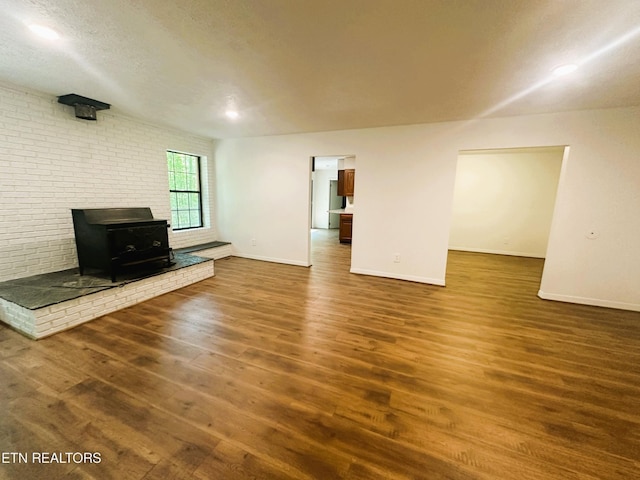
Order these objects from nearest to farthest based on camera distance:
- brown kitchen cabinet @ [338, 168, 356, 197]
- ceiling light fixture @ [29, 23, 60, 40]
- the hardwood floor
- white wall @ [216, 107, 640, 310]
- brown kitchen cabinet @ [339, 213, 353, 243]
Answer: the hardwood floor → ceiling light fixture @ [29, 23, 60, 40] → white wall @ [216, 107, 640, 310] → brown kitchen cabinet @ [338, 168, 356, 197] → brown kitchen cabinet @ [339, 213, 353, 243]

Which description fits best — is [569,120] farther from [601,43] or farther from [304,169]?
[304,169]

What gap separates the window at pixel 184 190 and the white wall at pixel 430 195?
477 millimetres

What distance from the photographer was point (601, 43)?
176 cm

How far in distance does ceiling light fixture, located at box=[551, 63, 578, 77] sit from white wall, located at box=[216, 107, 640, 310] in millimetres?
1281

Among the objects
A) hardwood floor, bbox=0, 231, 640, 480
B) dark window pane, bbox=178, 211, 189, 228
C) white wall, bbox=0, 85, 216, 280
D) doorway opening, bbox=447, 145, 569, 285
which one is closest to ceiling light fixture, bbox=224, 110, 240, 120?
white wall, bbox=0, 85, 216, 280

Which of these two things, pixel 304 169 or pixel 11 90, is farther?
pixel 304 169

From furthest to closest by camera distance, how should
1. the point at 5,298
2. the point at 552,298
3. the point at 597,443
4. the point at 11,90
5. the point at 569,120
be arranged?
the point at 552,298 → the point at 569,120 → the point at 11,90 → the point at 5,298 → the point at 597,443

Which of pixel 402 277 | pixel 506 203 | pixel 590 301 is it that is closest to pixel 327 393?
pixel 402 277

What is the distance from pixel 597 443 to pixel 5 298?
4.86 metres

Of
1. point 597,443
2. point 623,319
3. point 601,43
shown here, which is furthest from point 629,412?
point 601,43

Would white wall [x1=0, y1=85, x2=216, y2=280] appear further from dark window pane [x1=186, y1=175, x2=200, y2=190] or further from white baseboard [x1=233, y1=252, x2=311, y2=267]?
white baseboard [x1=233, y1=252, x2=311, y2=267]

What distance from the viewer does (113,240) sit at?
115 inches

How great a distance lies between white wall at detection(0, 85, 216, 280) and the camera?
2842mm

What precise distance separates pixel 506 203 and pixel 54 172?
8.60 metres
